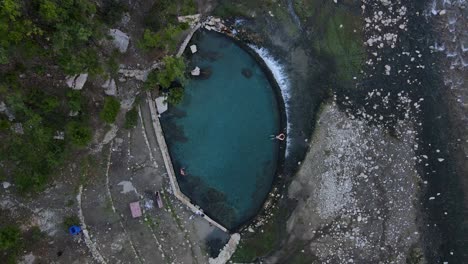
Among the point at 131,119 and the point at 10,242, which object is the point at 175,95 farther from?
the point at 10,242

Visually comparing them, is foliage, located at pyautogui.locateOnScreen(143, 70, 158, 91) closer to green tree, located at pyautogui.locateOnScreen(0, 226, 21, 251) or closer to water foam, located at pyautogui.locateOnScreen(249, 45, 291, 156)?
water foam, located at pyautogui.locateOnScreen(249, 45, 291, 156)

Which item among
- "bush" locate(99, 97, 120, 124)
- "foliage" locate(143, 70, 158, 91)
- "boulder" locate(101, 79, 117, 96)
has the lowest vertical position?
"bush" locate(99, 97, 120, 124)

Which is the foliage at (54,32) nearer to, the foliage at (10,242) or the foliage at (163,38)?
the foliage at (163,38)

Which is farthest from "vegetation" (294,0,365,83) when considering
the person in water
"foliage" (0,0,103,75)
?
"foliage" (0,0,103,75)

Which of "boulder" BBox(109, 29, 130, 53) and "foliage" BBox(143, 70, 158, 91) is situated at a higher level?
"boulder" BBox(109, 29, 130, 53)

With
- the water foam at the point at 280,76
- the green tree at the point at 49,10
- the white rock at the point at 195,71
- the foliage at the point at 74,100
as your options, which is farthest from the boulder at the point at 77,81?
the water foam at the point at 280,76

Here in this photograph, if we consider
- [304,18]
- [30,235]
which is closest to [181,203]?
[30,235]

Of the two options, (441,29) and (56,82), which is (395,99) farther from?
(56,82)
